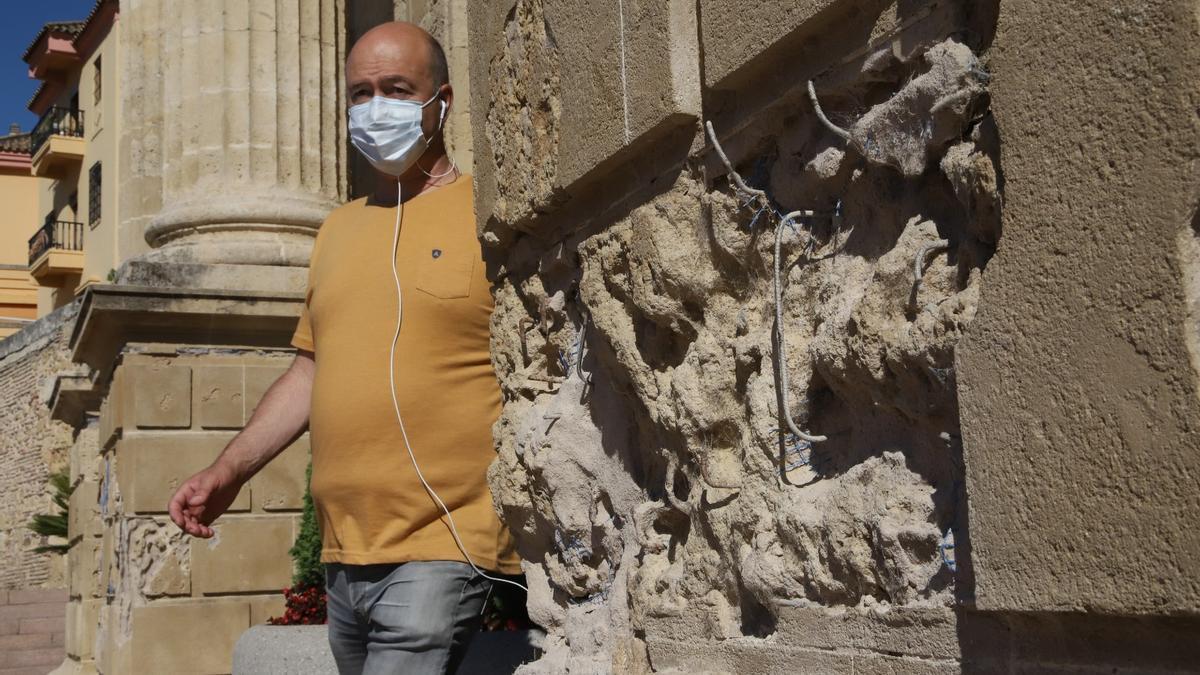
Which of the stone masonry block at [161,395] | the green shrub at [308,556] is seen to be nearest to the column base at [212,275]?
the stone masonry block at [161,395]

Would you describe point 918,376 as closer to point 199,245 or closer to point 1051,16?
point 1051,16

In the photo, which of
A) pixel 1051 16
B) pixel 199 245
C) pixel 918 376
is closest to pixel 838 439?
pixel 918 376

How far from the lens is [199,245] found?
743cm

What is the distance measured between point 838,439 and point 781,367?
14 cm

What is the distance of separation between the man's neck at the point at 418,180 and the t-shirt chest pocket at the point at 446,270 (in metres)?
0.28

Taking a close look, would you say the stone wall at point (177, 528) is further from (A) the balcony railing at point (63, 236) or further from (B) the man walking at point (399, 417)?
(A) the balcony railing at point (63, 236)

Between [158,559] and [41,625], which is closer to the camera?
[158,559]

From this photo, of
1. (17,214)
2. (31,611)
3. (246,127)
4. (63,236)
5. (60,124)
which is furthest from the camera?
(17,214)

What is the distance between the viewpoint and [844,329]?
1.95 metres

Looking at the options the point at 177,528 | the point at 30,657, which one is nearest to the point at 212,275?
the point at 177,528

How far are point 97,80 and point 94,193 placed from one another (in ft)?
9.98

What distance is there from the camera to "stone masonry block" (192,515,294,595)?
22.5 feet

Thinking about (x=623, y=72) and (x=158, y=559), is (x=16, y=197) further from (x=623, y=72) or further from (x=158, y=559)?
(x=623, y=72)

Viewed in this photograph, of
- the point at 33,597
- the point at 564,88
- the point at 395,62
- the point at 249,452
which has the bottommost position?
the point at 33,597
